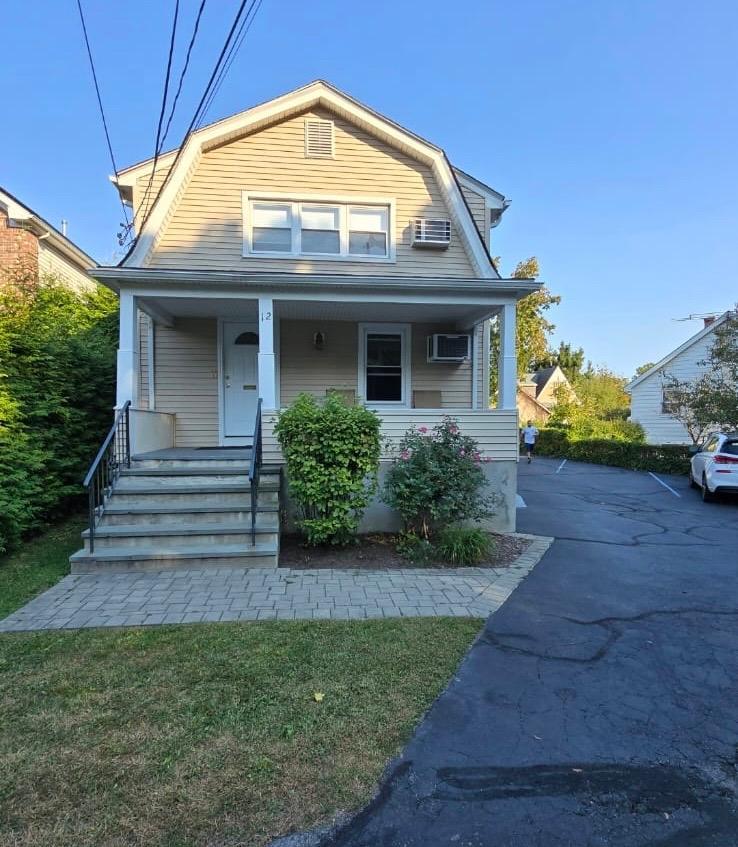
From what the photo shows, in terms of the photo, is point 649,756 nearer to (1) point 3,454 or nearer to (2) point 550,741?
(2) point 550,741

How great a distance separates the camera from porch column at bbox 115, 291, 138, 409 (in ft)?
24.8

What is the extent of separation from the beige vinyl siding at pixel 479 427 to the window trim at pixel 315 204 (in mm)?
3405

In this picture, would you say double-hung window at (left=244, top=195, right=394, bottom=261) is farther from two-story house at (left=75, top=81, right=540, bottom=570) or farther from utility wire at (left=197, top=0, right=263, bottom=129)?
utility wire at (left=197, top=0, right=263, bottom=129)

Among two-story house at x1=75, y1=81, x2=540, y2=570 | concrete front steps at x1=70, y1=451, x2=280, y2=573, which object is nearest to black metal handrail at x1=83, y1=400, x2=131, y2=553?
concrete front steps at x1=70, y1=451, x2=280, y2=573

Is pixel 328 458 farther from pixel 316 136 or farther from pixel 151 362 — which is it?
pixel 316 136

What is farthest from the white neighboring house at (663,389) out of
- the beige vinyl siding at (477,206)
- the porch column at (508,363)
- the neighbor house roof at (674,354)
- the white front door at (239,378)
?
the white front door at (239,378)

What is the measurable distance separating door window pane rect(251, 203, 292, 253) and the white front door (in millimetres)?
1455

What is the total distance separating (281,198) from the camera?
935cm

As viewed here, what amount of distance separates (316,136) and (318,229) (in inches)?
67.5

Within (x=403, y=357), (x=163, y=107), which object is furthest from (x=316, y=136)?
(x=403, y=357)

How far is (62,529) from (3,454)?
6.21ft

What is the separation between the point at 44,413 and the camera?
22.4 ft

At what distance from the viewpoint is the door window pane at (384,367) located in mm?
9984

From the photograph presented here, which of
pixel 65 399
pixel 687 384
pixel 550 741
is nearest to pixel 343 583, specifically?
pixel 550 741
